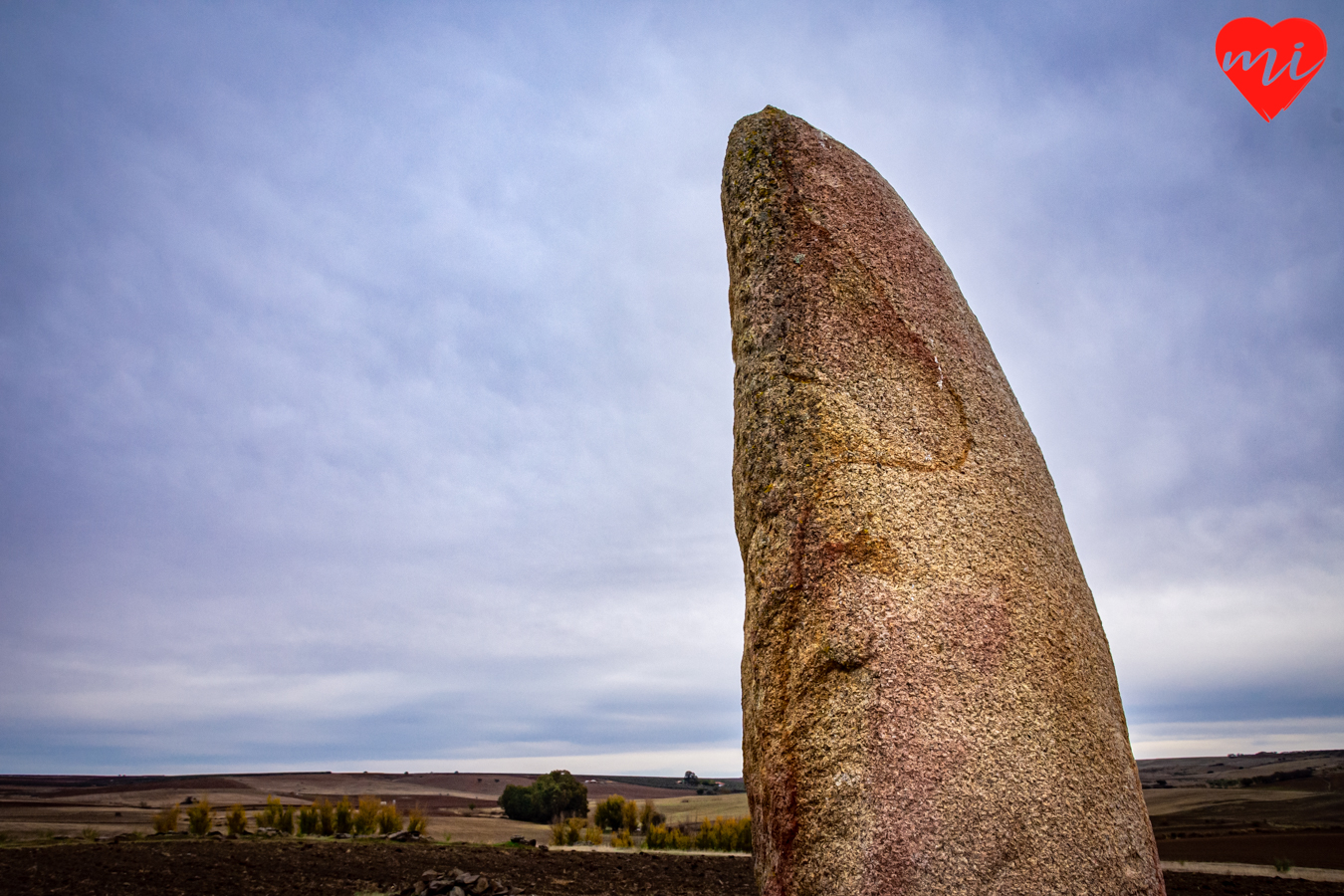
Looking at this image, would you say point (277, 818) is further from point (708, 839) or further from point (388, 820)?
point (708, 839)

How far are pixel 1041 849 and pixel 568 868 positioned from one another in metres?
10.1

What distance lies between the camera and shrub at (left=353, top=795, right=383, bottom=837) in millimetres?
16672

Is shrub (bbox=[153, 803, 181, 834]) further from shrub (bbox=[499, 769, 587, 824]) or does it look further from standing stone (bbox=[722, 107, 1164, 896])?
standing stone (bbox=[722, 107, 1164, 896])

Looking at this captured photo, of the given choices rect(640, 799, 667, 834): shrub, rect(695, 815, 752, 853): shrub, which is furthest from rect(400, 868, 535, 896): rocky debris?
rect(640, 799, 667, 834): shrub

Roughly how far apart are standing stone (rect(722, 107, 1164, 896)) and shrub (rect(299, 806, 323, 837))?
611 inches

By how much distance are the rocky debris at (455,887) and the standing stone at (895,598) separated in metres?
5.31

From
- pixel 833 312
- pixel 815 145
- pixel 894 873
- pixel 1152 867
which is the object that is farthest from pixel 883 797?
pixel 815 145

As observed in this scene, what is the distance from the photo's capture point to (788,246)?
459 centimetres

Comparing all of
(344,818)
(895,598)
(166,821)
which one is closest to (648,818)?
(344,818)

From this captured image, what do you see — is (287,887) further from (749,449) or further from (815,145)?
(815,145)

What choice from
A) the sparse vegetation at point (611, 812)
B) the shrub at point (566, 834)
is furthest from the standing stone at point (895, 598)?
the sparse vegetation at point (611, 812)

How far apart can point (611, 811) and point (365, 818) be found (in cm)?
667

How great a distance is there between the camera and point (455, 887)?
819 centimetres

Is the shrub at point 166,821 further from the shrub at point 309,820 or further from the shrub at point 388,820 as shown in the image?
the shrub at point 388,820
